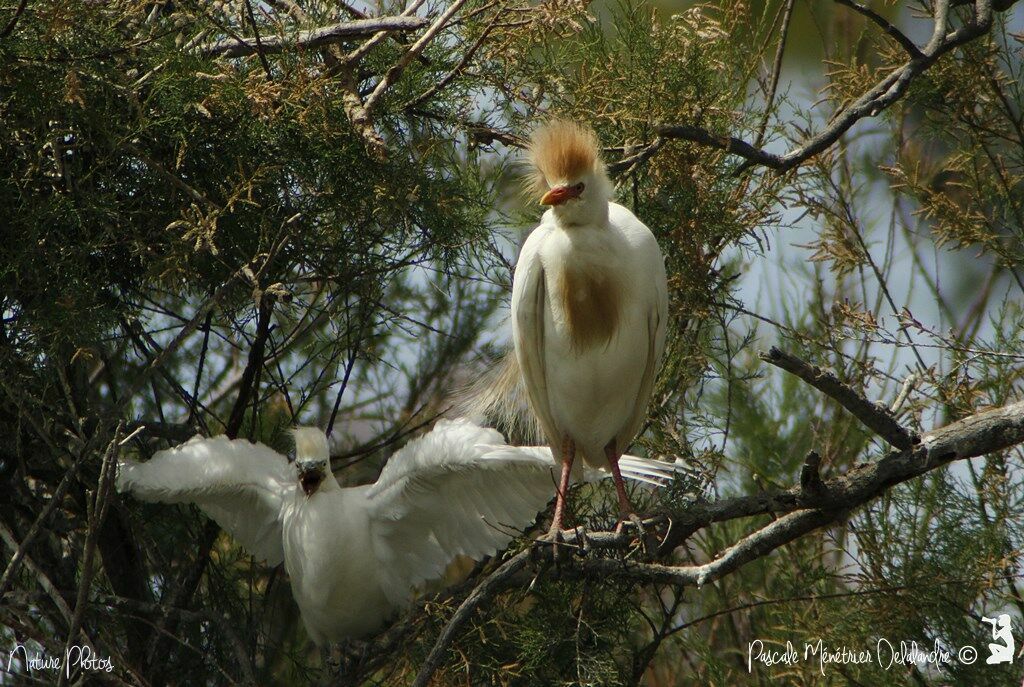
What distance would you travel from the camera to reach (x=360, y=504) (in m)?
3.23

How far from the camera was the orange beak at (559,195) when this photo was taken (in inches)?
104

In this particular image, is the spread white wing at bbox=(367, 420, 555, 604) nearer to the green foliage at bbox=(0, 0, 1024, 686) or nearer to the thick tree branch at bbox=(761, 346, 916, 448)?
the green foliage at bbox=(0, 0, 1024, 686)

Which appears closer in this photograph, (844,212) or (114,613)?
(114,613)

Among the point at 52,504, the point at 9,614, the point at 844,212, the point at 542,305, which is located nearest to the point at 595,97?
the point at 542,305

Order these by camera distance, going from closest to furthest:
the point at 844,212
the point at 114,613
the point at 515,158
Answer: the point at 114,613
the point at 515,158
the point at 844,212

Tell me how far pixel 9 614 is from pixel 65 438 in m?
0.46

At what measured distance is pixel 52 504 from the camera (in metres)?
2.39

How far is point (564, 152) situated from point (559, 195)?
11 cm

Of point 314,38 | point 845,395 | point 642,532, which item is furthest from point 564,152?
point 845,395

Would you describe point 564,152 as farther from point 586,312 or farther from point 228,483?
point 228,483

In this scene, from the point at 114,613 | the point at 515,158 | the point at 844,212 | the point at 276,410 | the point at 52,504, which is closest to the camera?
the point at 52,504

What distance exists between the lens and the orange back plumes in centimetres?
259

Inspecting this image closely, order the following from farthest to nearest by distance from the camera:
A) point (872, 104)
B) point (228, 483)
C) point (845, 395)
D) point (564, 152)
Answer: point (228, 483) < point (564, 152) < point (872, 104) < point (845, 395)

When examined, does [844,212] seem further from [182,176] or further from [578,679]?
[182,176]
